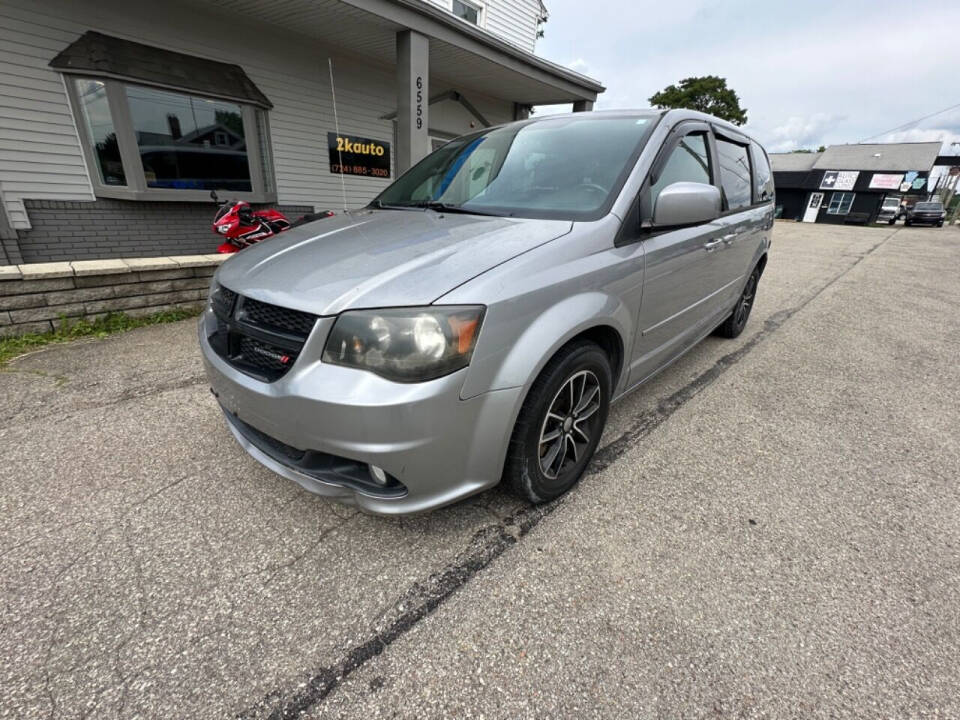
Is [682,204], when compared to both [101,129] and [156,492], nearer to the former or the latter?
[156,492]

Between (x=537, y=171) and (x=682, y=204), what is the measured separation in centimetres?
74

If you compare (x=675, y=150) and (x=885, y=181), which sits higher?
(x=885, y=181)

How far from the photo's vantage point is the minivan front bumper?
1436 millimetres

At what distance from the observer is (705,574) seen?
5.69 ft

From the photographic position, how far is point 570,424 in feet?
6.66

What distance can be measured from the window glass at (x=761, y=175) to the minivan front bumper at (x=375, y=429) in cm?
350

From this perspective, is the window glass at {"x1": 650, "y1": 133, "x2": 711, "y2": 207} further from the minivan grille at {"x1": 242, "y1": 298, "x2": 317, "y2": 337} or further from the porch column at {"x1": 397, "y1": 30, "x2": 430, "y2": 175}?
the porch column at {"x1": 397, "y1": 30, "x2": 430, "y2": 175}

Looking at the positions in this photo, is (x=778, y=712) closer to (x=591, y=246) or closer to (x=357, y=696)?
(x=357, y=696)

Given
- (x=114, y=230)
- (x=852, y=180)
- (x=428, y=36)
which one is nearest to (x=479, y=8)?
(x=428, y=36)

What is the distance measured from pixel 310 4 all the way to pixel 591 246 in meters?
5.73

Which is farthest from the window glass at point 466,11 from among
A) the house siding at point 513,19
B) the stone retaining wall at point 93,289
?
the stone retaining wall at point 93,289

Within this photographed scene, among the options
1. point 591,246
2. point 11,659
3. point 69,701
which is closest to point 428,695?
point 69,701

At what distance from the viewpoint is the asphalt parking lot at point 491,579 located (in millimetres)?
1329

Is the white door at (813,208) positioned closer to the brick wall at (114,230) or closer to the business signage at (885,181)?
the business signage at (885,181)
